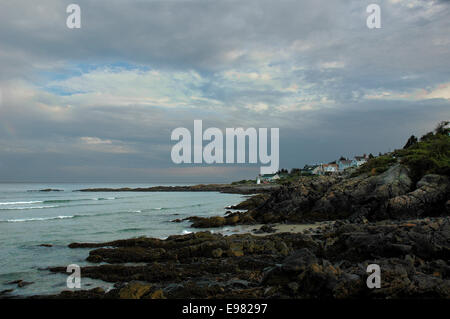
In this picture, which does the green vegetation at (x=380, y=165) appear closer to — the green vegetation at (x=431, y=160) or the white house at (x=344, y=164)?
the green vegetation at (x=431, y=160)

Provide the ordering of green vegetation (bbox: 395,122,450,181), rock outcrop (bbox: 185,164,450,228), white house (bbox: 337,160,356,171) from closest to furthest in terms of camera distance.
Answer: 1. rock outcrop (bbox: 185,164,450,228)
2. green vegetation (bbox: 395,122,450,181)
3. white house (bbox: 337,160,356,171)

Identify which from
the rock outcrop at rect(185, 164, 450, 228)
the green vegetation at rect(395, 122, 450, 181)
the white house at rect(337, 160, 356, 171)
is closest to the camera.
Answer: the rock outcrop at rect(185, 164, 450, 228)

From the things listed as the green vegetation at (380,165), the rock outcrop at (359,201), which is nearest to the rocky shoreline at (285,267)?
the rock outcrop at (359,201)

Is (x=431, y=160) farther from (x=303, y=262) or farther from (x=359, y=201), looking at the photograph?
(x=303, y=262)

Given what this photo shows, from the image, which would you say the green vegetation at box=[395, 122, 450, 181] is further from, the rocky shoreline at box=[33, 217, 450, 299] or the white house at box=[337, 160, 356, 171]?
the white house at box=[337, 160, 356, 171]

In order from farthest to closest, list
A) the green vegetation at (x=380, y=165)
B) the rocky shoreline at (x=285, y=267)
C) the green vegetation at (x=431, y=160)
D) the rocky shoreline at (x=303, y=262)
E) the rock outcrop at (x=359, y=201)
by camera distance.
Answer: the green vegetation at (x=380, y=165)
the green vegetation at (x=431, y=160)
the rock outcrop at (x=359, y=201)
the rocky shoreline at (x=303, y=262)
the rocky shoreline at (x=285, y=267)

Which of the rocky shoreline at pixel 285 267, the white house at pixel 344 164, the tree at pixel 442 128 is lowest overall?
the rocky shoreline at pixel 285 267

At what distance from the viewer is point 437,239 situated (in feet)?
34.4

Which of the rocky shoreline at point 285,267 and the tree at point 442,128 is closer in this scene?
the rocky shoreline at point 285,267

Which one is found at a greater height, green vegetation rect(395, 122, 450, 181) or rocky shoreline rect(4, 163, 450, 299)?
green vegetation rect(395, 122, 450, 181)

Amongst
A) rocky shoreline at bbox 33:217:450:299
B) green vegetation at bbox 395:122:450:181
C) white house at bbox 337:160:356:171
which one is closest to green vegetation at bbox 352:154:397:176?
green vegetation at bbox 395:122:450:181

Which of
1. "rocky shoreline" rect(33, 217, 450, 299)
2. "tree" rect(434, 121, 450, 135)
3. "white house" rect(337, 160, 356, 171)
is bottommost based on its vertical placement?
"rocky shoreline" rect(33, 217, 450, 299)

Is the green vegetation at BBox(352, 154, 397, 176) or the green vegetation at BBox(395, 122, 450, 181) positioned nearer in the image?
the green vegetation at BBox(395, 122, 450, 181)

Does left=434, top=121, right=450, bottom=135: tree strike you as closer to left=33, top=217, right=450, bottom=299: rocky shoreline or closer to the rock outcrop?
the rock outcrop
